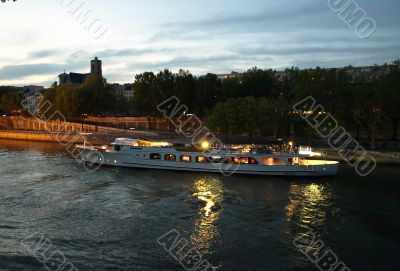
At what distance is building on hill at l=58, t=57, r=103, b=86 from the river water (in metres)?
123

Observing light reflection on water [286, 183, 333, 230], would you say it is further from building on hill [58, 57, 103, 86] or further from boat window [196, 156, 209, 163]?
building on hill [58, 57, 103, 86]

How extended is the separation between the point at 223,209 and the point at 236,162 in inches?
550

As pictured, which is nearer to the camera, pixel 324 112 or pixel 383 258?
pixel 383 258

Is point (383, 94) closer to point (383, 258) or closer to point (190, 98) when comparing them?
point (190, 98)

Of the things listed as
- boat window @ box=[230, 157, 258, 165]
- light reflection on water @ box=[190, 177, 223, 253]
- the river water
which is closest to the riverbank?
the river water

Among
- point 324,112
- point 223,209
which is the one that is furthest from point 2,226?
point 324,112

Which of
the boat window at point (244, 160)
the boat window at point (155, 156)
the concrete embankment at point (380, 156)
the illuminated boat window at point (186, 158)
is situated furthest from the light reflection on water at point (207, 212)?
Result: the concrete embankment at point (380, 156)

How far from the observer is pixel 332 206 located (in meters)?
27.2

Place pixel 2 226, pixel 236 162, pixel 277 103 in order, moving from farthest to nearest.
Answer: pixel 277 103
pixel 236 162
pixel 2 226

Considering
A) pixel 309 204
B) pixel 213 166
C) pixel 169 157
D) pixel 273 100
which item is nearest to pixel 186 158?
pixel 169 157

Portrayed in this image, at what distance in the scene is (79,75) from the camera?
167 m

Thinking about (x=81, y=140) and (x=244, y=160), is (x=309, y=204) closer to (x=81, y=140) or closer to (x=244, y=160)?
(x=244, y=160)

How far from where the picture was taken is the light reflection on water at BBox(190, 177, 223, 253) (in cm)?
2062

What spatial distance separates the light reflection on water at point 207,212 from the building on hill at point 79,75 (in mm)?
122737
